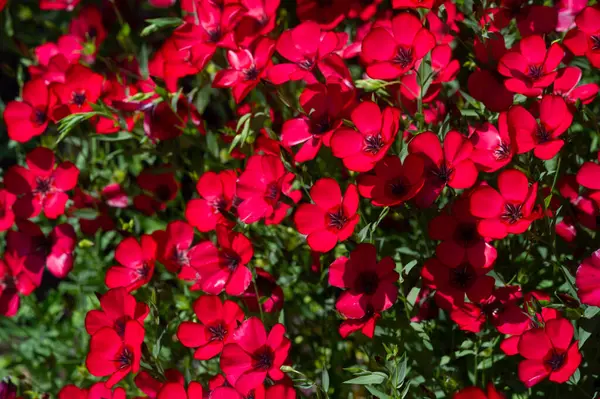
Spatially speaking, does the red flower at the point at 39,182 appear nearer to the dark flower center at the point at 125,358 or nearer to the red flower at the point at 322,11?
the dark flower center at the point at 125,358

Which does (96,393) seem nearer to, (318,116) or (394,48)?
(318,116)

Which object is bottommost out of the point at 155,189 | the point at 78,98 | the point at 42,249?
the point at 42,249

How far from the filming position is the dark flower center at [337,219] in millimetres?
1467

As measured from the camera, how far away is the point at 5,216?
1.93 metres

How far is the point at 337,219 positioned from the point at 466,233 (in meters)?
0.28

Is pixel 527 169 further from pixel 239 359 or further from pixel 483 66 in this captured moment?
pixel 239 359

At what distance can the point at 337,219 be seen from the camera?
1479 millimetres

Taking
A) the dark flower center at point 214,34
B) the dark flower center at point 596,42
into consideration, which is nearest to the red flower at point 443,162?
the dark flower center at point 596,42

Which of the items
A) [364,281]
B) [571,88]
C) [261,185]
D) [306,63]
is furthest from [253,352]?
[571,88]

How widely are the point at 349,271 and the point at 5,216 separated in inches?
43.2

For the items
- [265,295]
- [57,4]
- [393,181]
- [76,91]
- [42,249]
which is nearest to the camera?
[393,181]

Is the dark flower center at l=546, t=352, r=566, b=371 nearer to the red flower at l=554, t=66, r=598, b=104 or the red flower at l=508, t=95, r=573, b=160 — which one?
the red flower at l=508, t=95, r=573, b=160

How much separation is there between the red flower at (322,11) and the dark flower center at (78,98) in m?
0.68

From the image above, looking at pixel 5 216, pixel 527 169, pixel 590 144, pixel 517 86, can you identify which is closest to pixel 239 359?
pixel 527 169
